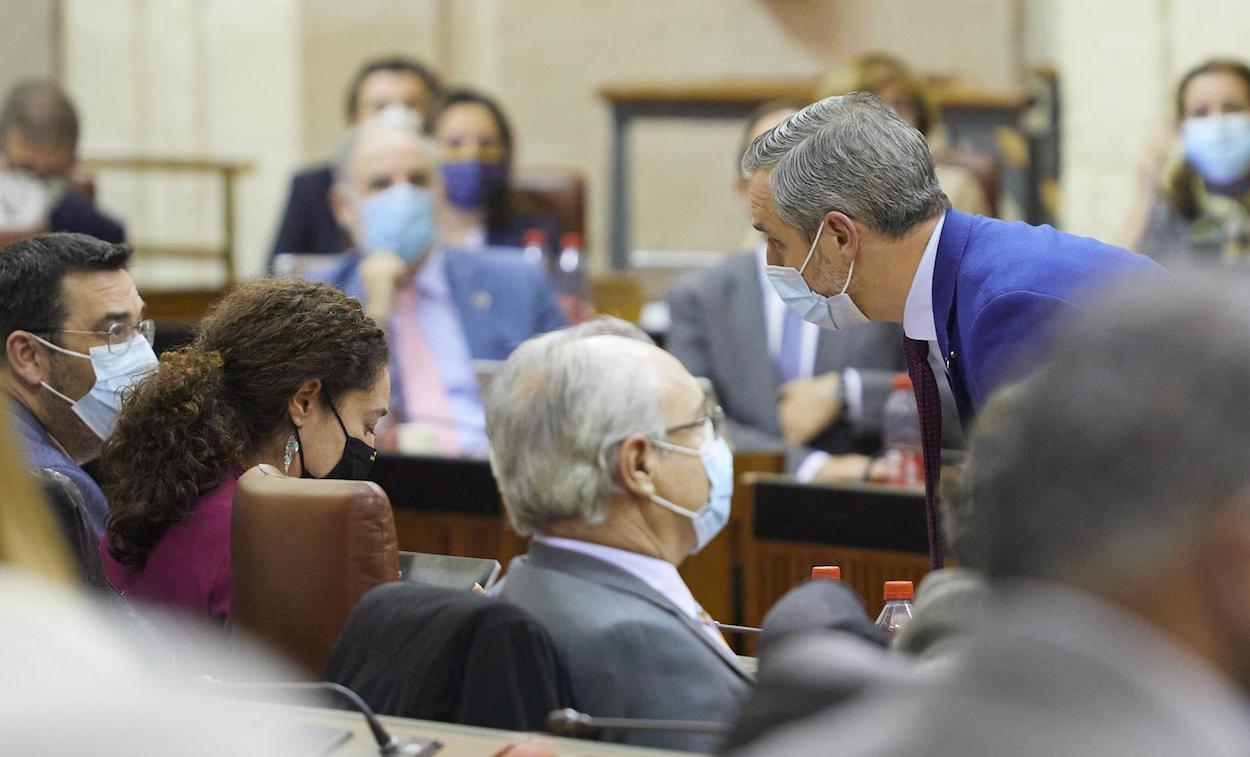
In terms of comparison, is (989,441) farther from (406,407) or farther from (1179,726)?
(406,407)

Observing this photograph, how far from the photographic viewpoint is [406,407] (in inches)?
193

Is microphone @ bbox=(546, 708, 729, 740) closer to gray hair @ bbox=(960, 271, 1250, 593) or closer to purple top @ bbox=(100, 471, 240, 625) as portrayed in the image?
gray hair @ bbox=(960, 271, 1250, 593)

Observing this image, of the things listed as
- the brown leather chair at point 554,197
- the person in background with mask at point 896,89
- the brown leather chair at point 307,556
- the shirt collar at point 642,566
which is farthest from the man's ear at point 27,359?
the brown leather chair at point 554,197

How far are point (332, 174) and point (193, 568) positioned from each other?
155 inches

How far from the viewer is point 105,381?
9.78ft

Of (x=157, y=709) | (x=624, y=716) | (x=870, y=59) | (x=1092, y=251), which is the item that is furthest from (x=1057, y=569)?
(x=870, y=59)

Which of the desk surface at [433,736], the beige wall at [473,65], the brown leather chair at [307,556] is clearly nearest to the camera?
the desk surface at [433,736]

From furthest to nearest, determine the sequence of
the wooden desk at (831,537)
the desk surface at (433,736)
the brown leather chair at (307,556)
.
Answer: the wooden desk at (831,537) → the brown leather chair at (307,556) → the desk surface at (433,736)

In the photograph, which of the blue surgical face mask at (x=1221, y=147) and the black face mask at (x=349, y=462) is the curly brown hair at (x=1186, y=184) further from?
the black face mask at (x=349, y=462)

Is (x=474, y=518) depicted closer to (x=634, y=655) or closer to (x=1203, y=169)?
(x=634, y=655)

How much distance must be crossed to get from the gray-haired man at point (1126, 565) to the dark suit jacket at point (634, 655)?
828mm

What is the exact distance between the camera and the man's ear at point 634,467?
212 centimetres

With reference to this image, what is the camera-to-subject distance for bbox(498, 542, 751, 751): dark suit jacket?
1.91 metres

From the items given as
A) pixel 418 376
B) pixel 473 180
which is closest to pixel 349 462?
pixel 418 376
